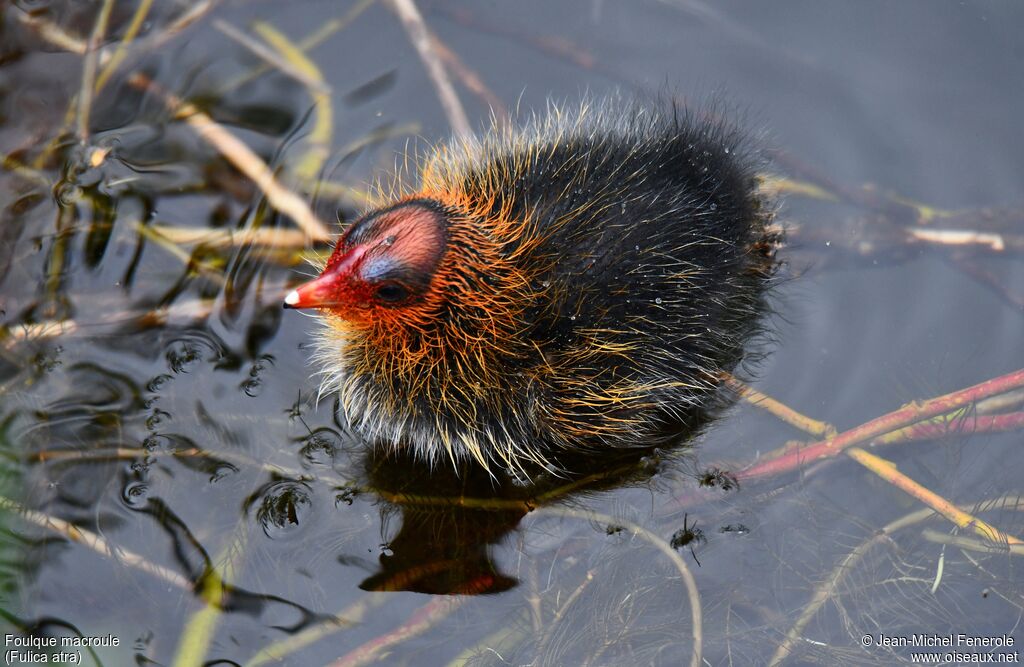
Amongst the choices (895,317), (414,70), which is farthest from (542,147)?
(895,317)

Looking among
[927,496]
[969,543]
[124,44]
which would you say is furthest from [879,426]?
[124,44]

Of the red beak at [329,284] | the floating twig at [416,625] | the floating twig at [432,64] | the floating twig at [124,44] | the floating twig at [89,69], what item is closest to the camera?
the red beak at [329,284]

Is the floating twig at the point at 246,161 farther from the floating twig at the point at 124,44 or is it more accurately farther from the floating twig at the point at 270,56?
the floating twig at the point at 270,56

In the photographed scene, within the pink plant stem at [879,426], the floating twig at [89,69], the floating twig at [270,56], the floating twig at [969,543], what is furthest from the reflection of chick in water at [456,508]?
the floating twig at [89,69]

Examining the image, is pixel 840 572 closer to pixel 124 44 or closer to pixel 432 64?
pixel 432 64

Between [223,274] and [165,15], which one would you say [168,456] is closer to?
[223,274]

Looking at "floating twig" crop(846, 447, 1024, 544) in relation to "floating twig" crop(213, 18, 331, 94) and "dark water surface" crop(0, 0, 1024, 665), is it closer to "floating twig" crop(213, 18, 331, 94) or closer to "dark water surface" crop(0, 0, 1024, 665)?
"dark water surface" crop(0, 0, 1024, 665)
